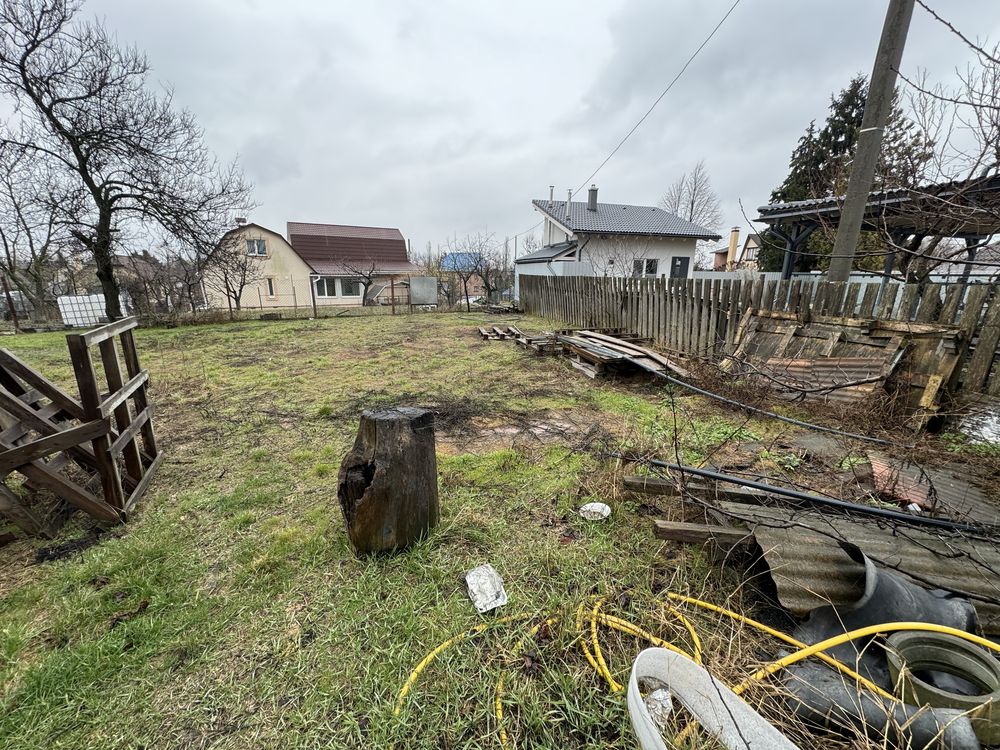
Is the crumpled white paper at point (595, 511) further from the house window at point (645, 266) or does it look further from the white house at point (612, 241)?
the house window at point (645, 266)

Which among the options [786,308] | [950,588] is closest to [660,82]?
[786,308]

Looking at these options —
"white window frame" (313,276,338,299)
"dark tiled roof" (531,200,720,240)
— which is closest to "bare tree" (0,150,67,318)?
"white window frame" (313,276,338,299)

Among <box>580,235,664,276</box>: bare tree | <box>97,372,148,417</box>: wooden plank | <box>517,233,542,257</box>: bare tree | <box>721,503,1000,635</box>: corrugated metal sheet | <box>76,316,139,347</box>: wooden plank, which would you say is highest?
<box>517,233,542,257</box>: bare tree

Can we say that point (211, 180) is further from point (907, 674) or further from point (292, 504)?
point (907, 674)

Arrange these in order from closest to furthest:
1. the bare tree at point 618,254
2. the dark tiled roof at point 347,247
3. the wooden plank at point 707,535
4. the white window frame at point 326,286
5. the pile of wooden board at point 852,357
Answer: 1. the wooden plank at point 707,535
2. the pile of wooden board at point 852,357
3. the bare tree at point 618,254
4. the white window frame at point 326,286
5. the dark tiled roof at point 347,247

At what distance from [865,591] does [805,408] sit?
10.8ft

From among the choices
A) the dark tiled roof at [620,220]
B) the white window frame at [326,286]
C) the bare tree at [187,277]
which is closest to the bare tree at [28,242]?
the bare tree at [187,277]

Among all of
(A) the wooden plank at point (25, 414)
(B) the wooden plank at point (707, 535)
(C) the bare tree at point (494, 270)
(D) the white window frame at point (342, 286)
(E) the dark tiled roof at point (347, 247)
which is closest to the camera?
(B) the wooden plank at point (707, 535)

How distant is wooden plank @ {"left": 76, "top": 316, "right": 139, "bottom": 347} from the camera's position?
7.27 feet

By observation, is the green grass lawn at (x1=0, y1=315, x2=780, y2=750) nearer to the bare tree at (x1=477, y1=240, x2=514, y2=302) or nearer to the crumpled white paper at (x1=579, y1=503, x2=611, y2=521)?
the crumpled white paper at (x1=579, y1=503, x2=611, y2=521)

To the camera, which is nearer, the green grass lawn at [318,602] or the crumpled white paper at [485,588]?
the green grass lawn at [318,602]

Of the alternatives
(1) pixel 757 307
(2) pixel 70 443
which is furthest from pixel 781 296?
(2) pixel 70 443

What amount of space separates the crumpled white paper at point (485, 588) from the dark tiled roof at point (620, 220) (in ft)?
63.9

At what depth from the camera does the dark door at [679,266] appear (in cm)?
2162
